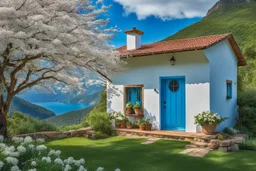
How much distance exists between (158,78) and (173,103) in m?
1.16

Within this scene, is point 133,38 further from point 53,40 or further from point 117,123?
point 53,40

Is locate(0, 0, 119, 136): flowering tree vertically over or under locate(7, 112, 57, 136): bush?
over

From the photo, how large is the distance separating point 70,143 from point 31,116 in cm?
365

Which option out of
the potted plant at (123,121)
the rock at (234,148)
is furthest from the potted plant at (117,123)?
the rock at (234,148)

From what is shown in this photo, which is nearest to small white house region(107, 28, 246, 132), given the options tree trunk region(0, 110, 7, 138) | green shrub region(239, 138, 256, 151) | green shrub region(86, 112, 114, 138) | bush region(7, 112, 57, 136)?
green shrub region(86, 112, 114, 138)

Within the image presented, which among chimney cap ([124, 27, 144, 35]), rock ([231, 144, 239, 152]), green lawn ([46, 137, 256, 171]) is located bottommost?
green lawn ([46, 137, 256, 171])

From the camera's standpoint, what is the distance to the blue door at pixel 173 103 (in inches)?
375

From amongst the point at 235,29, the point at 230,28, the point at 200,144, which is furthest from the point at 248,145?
the point at 230,28

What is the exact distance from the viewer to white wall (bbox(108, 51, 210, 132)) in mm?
9000

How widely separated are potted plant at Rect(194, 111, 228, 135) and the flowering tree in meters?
3.64

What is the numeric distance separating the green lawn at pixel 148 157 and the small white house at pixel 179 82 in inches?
61.9

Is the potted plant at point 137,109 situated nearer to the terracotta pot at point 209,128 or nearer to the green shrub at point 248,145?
the terracotta pot at point 209,128

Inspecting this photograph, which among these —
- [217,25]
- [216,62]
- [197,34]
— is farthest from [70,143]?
[217,25]

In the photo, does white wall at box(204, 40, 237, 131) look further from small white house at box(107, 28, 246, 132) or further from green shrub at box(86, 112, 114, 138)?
green shrub at box(86, 112, 114, 138)
